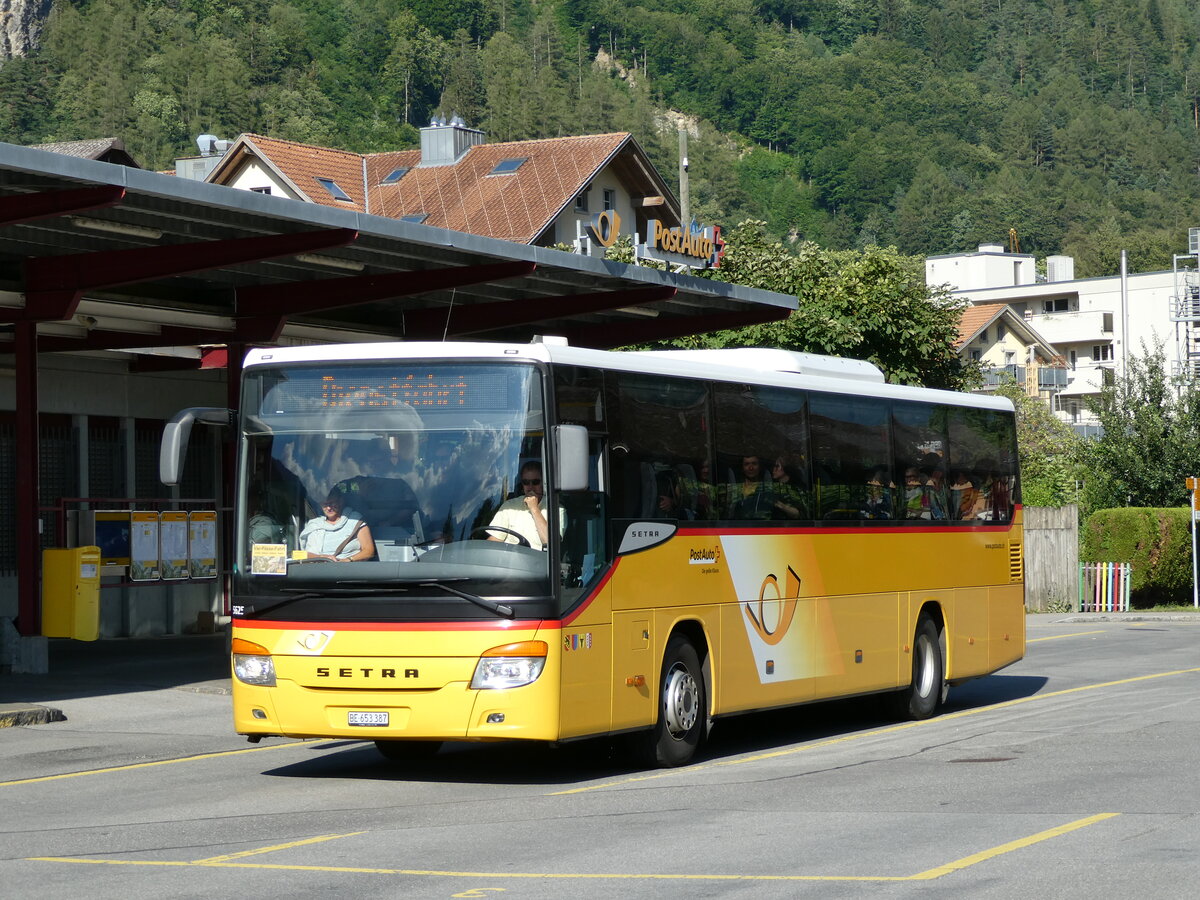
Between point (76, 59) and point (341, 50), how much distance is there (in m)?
23.8

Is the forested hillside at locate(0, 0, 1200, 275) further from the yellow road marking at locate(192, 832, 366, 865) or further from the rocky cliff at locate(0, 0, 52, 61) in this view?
the yellow road marking at locate(192, 832, 366, 865)

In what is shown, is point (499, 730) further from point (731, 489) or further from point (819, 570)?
point (819, 570)

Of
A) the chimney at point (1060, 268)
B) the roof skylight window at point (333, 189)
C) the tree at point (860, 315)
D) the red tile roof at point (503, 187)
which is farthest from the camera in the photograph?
the chimney at point (1060, 268)

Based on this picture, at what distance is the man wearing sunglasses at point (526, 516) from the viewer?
1185 centimetres

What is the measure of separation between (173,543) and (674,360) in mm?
14208

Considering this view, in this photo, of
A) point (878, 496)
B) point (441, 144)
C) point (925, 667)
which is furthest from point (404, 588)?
point (441, 144)

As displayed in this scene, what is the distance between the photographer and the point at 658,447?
13.2 m

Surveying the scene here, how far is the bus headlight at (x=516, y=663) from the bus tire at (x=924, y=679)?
6.15 metres

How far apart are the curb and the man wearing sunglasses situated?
6636 mm

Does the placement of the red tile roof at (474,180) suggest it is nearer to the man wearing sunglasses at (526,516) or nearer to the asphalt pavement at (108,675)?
the asphalt pavement at (108,675)

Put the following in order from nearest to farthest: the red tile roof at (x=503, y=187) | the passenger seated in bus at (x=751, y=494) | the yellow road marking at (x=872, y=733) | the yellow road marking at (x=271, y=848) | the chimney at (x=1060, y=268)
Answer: the yellow road marking at (x=271, y=848), the yellow road marking at (x=872, y=733), the passenger seated in bus at (x=751, y=494), the red tile roof at (x=503, y=187), the chimney at (x=1060, y=268)

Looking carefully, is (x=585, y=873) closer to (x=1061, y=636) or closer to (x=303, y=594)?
(x=303, y=594)

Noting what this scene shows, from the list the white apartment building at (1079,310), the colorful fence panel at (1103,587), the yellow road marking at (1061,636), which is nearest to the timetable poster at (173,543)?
the yellow road marking at (1061,636)

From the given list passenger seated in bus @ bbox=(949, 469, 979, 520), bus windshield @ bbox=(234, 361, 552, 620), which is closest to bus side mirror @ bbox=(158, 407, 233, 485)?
bus windshield @ bbox=(234, 361, 552, 620)
